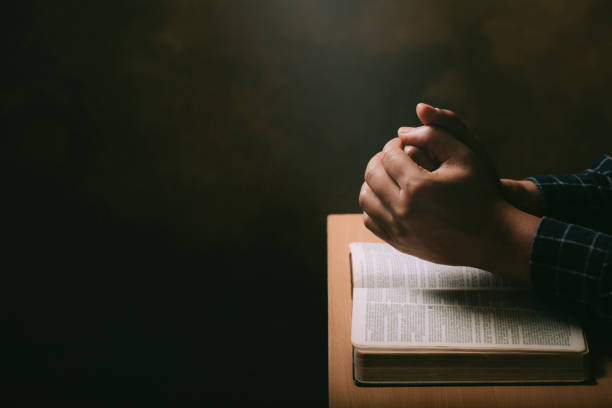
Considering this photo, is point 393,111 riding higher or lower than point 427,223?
higher

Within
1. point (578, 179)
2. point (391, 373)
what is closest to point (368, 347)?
point (391, 373)

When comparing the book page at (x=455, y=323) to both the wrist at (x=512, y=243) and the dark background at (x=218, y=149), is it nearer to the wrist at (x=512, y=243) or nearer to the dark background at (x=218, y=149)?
the wrist at (x=512, y=243)

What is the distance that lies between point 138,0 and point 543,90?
0.93 metres

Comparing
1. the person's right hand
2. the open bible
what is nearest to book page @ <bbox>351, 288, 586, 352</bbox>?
the open bible

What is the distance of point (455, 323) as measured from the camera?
56 cm

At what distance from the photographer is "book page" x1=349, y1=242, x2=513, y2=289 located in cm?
62

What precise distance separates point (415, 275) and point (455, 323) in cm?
9

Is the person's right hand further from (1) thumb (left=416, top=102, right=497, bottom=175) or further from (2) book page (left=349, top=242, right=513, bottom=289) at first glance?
(2) book page (left=349, top=242, right=513, bottom=289)

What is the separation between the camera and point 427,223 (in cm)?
59

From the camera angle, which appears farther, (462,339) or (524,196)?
(524,196)

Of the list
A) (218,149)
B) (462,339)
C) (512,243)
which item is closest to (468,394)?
(462,339)

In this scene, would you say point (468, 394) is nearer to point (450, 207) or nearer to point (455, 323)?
point (455, 323)

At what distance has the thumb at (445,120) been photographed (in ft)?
2.07

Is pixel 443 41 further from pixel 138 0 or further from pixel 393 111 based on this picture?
pixel 138 0
